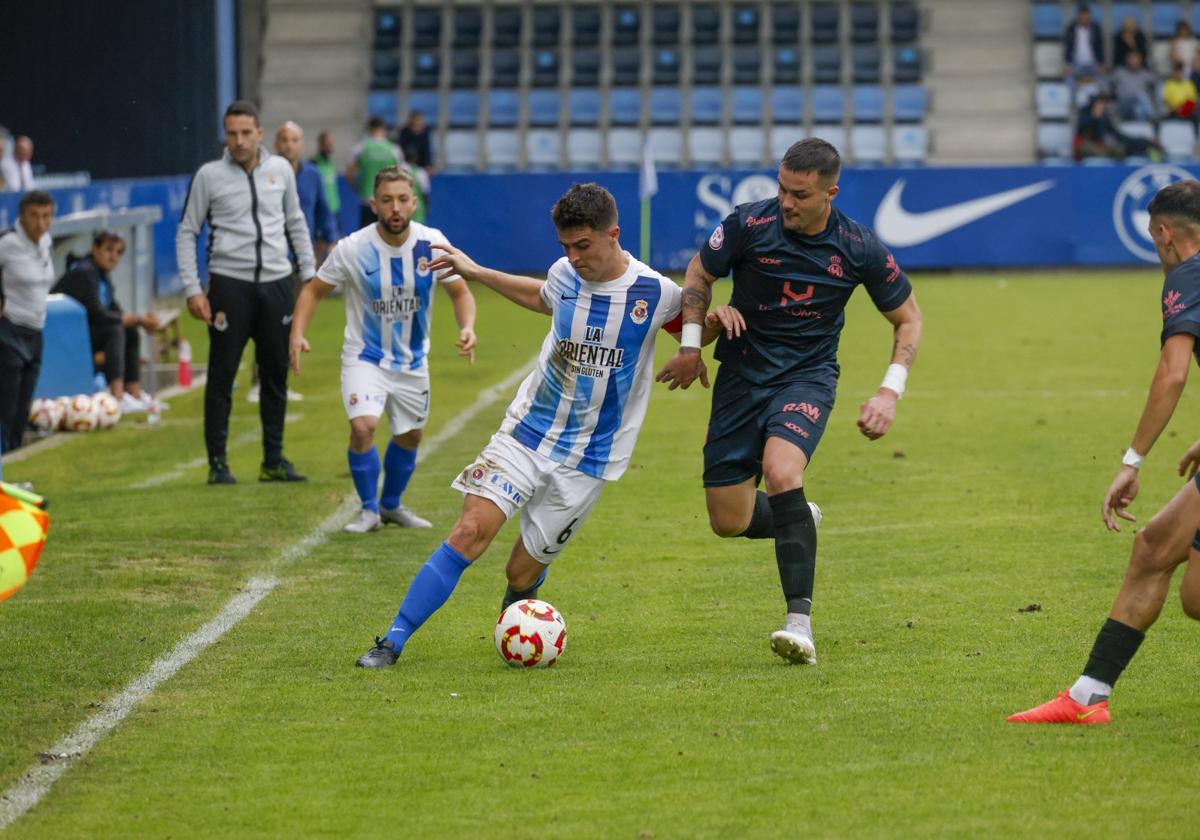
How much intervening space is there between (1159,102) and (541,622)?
27.4 m

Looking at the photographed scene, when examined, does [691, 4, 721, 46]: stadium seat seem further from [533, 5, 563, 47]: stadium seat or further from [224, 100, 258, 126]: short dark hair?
[224, 100, 258, 126]: short dark hair

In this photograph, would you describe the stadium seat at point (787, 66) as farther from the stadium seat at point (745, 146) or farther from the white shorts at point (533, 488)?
the white shorts at point (533, 488)

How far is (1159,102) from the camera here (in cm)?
3091

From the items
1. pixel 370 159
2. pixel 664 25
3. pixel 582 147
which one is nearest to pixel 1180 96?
pixel 664 25

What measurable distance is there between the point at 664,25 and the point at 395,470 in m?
24.7

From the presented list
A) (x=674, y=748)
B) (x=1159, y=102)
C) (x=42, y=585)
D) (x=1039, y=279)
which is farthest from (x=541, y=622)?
(x=1159, y=102)

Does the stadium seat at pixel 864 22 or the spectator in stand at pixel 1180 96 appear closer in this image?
the spectator in stand at pixel 1180 96

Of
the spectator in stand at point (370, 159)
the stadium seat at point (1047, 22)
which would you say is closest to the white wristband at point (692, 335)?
the spectator in stand at point (370, 159)

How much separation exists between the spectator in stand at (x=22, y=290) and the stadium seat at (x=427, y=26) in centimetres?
2136

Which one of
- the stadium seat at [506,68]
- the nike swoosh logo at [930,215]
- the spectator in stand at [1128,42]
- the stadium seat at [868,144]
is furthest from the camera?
the stadium seat at [506,68]

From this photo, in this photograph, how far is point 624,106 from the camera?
31656 millimetres

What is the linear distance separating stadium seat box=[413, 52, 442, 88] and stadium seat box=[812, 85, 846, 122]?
6.94 m

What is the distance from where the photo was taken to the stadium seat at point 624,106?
1239 inches

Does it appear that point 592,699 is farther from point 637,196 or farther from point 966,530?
point 637,196
